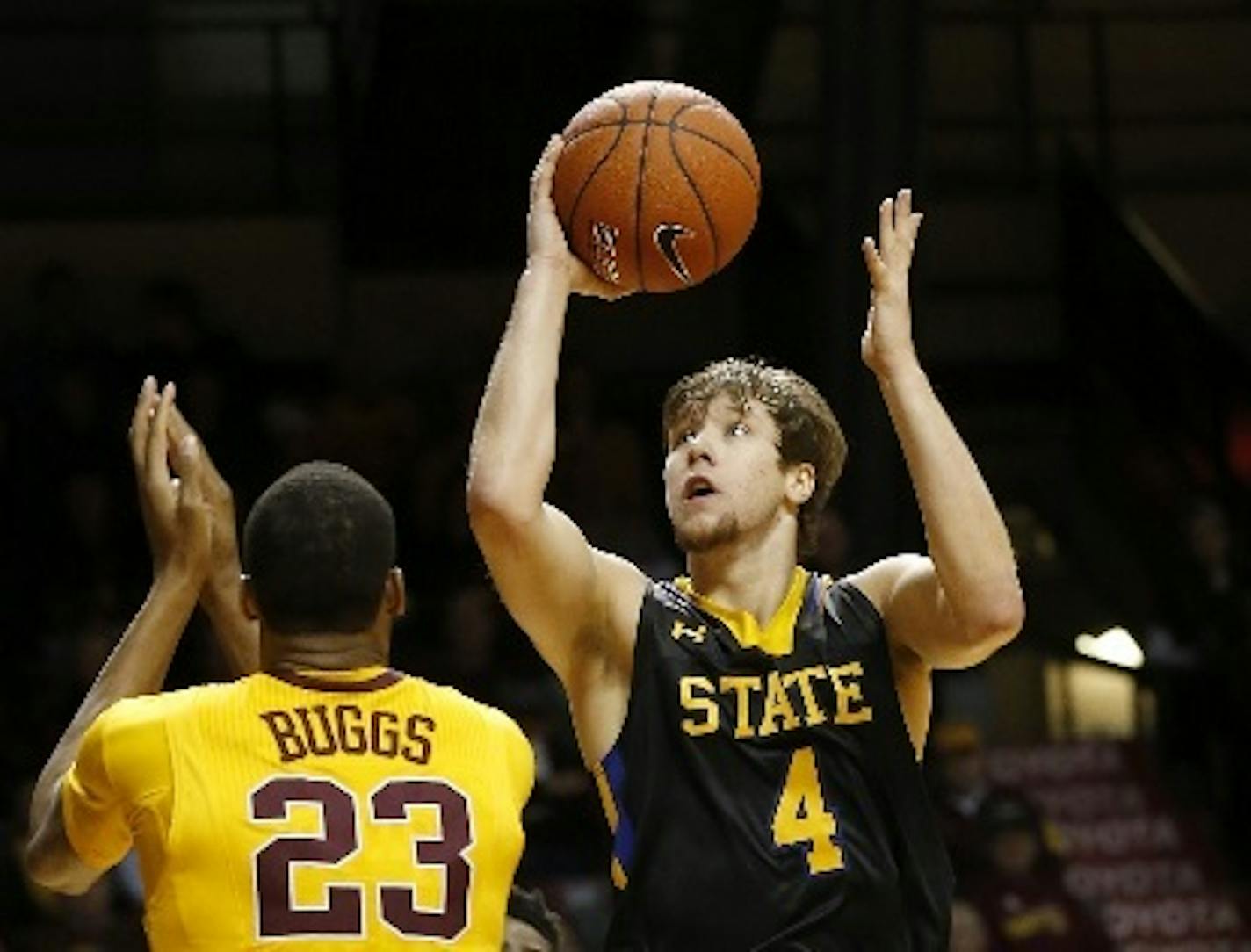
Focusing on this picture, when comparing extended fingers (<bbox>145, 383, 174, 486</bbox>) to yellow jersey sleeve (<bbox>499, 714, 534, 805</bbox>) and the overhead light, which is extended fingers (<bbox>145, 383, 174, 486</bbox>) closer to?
yellow jersey sleeve (<bbox>499, 714, 534, 805</bbox>)

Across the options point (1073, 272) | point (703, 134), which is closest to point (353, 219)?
point (1073, 272)

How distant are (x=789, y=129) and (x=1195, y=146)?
2257mm

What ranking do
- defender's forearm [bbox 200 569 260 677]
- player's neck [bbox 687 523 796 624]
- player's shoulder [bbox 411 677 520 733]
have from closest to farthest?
player's shoulder [bbox 411 677 520 733]
defender's forearm [bbox 200 569 260 677]
player's neck [bbox 687 523 796 624]

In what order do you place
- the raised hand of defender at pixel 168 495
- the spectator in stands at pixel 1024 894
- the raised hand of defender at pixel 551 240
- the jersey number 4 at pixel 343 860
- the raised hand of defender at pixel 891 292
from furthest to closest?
the spectator in stands at pixel 1024 894, the raised hand of defender at pixel 551 240, the raised hand of defender at pixel 891 292, the raised hand of defender at pixel 168 495, the jersey number 4 at pixel 343 860

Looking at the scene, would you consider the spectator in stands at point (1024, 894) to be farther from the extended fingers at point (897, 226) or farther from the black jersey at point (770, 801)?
the extended fingers at point (897, 226)

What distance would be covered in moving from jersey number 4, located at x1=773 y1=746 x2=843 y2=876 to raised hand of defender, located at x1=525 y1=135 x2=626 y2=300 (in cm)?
93

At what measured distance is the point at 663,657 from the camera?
17.5 feet

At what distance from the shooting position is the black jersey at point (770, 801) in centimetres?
512

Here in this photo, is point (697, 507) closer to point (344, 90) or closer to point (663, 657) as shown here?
point (663, 657)

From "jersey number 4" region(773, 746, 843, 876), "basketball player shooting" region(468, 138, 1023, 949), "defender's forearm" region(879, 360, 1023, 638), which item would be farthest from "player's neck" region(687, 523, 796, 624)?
"defender's forearm" region(879, 360, 1023, 638)

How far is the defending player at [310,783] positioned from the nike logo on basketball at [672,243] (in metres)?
1.22

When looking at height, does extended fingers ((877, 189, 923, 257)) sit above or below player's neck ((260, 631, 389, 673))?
above

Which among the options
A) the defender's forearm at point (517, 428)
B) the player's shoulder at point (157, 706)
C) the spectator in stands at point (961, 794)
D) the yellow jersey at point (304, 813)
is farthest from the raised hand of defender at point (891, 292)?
the spectator in stands at point (961, 794)

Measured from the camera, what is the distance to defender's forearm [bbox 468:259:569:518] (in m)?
4.98
